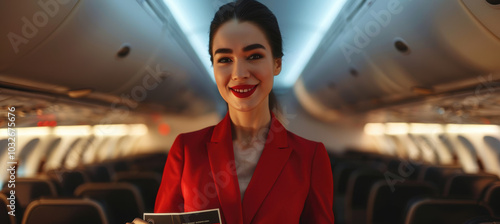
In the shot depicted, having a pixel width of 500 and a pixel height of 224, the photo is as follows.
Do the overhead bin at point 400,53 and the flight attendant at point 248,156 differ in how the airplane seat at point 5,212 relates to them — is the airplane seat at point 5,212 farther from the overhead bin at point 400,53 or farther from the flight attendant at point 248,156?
the overhead bin at point 400,53

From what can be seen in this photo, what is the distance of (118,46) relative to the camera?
1.52m

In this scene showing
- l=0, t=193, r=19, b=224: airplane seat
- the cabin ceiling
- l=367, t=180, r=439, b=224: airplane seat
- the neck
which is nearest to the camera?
the neck

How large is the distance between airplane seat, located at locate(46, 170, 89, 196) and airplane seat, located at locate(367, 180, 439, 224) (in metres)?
1.30

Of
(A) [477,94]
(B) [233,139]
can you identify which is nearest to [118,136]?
(B) [233,139]

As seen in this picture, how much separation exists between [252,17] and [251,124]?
0.40 meters

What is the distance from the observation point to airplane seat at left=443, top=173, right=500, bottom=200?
148 centimetres

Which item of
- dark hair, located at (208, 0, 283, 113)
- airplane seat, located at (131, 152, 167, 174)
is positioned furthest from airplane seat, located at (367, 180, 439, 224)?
airplane seat, located at (131, 152, 167, 174)

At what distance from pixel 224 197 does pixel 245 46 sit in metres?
0.54

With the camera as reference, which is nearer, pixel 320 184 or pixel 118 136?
pixel 320 184

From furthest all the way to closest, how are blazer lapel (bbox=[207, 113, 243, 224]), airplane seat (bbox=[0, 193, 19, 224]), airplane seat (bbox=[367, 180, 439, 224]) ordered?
airplane seat (bbox=[0, 193, 19, 224])
airplane seat (bbox=[367, 180, 439, 224])
blazer lapel (bbox=[207, 113, 243, 224])

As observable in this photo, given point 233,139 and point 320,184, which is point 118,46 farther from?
point 320,184

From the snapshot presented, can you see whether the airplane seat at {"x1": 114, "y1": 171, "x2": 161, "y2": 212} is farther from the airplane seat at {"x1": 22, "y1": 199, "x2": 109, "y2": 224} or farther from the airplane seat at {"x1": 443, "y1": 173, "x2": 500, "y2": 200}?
the airplane seat at {"x1": 443, "y1": 173, "x2": 500, "y2": 200}

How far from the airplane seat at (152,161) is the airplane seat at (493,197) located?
1.40 meters

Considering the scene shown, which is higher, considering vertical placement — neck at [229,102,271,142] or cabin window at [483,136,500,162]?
neck at [229,102,271,142]
